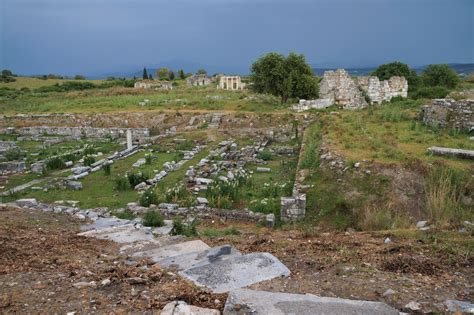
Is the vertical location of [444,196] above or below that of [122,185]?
above

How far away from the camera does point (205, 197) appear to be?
13.3 meters

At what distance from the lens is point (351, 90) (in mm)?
35406

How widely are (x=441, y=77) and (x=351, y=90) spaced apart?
16.4m

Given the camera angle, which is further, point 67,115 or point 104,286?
point 67,115

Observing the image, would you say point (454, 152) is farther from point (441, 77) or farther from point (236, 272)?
point (441, 77)

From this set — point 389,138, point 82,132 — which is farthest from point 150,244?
point 82,132

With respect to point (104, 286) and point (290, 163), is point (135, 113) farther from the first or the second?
point (104, 286)

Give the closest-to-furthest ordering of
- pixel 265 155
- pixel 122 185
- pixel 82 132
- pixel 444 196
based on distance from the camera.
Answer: pixel 444 196 → pixel 122 185 → pixel 265 155 → pixel 82 132

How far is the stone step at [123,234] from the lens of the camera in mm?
8195

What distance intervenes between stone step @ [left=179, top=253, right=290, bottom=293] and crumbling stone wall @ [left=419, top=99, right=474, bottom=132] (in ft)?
50.2

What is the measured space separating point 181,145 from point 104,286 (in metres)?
18.2

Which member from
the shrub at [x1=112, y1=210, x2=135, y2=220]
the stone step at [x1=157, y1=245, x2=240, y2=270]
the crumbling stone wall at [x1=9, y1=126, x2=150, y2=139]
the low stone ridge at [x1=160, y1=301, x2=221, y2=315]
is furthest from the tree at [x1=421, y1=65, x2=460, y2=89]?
the low stone ridge at [x1=160, y1=301, x2=221, y2=315]

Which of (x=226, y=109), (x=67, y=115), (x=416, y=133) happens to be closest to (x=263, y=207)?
(x=416, y=133)

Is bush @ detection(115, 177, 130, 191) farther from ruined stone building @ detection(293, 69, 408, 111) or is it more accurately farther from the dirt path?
ruined stone building @ detection(293, 69, 408, 111)
